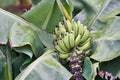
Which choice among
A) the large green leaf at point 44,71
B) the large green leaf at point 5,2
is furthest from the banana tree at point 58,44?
the large green leaf at point 5,2

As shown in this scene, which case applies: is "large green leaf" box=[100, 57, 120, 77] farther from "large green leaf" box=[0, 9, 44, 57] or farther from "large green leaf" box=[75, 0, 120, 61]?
"large green leaf" box=[0, 9, 44, 57]

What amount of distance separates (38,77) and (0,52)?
26cm

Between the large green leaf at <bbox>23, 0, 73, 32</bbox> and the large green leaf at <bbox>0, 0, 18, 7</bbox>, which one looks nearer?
the large green leaf at <bbox>23, 0, 73, 32</bbox>

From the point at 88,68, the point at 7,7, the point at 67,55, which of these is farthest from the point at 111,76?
the point at 7,7

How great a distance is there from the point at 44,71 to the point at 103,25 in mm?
469

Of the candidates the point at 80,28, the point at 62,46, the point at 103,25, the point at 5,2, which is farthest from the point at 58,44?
the point at 5,2

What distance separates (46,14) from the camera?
2.00 metres

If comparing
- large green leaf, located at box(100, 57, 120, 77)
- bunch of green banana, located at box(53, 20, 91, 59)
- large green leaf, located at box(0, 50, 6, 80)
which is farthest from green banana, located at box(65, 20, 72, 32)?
large green leaf, located at box(0, 50, 6, 80)

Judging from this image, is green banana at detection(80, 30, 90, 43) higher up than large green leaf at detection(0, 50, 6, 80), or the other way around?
large green leaf at detection(0, 50, 6, 80)

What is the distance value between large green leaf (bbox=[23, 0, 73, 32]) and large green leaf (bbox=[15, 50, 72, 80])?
28 centimetres

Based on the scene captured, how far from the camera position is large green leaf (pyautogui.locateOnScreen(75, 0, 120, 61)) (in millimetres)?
1802

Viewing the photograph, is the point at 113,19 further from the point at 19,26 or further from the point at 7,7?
the point at 7,7

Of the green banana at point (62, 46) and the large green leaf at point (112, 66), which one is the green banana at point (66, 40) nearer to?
the green banana at point (62, 46)

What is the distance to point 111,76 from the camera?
1.79 metres
